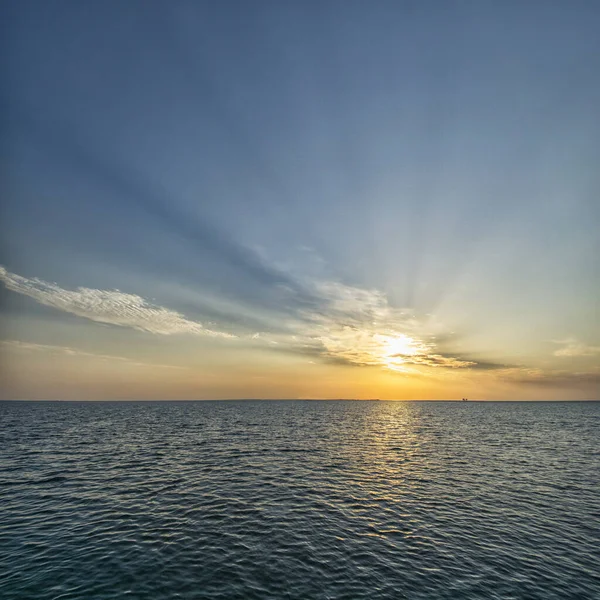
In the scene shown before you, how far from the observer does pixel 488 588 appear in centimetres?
1648

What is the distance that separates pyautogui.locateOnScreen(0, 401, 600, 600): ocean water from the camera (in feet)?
53.6

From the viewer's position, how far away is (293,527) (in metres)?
23.1

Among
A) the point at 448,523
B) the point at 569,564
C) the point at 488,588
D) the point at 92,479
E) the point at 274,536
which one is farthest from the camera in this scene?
the point at 92,479

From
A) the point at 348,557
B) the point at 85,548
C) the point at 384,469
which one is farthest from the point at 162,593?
the point at 384,469

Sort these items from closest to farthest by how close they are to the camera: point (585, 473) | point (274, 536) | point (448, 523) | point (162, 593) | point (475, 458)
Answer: point (162, 593) → point (274, 536) → point (448, 523) → point (585, 473) → point (475, 458)

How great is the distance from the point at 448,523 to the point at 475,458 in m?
28.8

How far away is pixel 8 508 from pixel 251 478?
20.3m

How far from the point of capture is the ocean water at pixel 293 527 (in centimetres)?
1633

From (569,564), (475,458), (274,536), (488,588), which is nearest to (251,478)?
(274,536)

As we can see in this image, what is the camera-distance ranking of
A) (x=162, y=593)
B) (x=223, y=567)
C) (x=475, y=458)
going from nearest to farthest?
1. (x=162, y=593)
2. (x=223, y=567)
3. (x=475, y=458)

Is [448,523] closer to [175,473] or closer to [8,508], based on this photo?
[175,473]

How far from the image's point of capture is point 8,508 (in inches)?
998

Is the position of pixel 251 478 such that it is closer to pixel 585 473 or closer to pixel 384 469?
pixel 384 469

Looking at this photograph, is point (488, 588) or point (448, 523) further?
point (448, 523)
